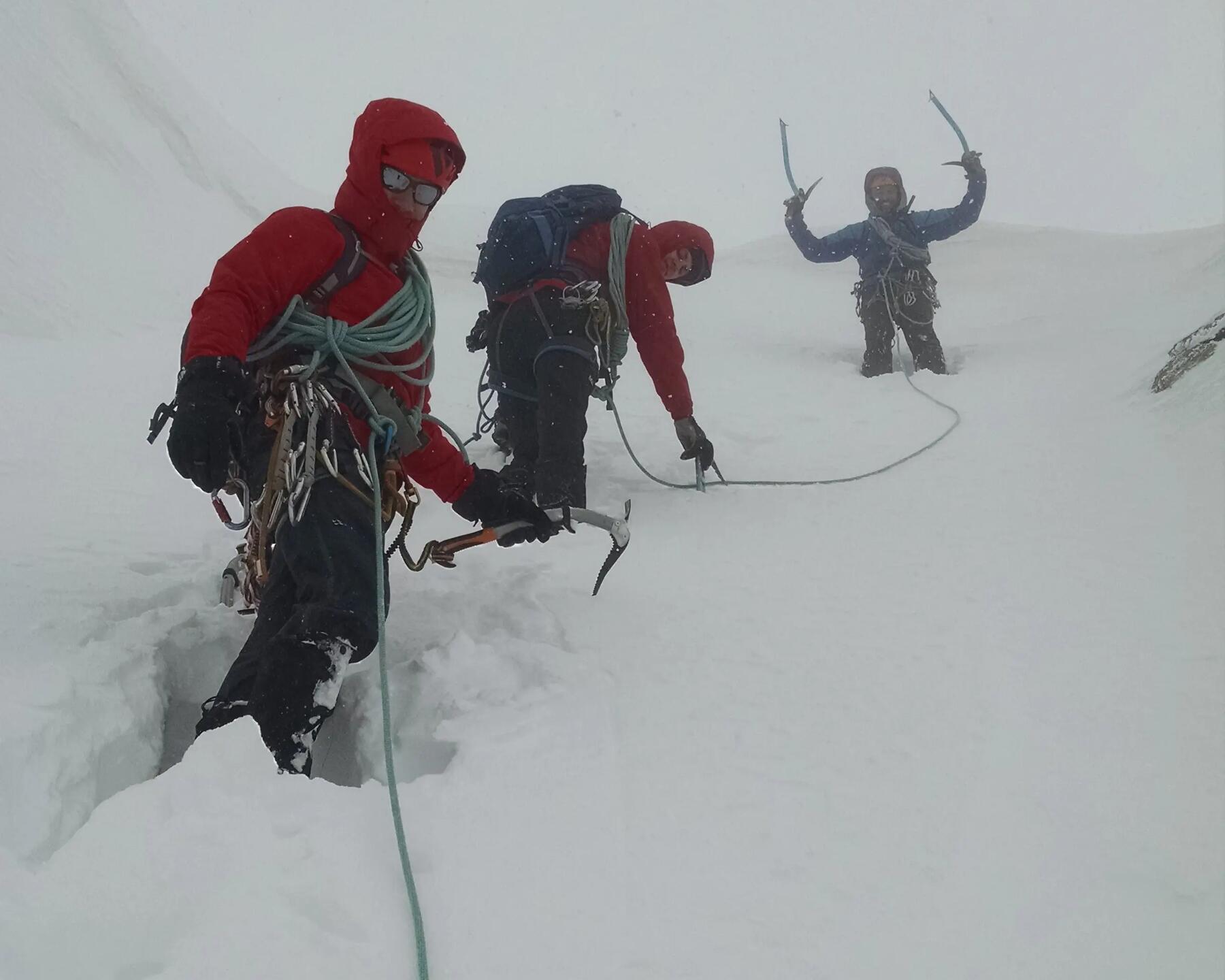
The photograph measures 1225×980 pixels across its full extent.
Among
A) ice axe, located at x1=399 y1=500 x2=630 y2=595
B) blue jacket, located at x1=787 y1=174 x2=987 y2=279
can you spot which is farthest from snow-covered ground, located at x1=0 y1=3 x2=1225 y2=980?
blue jacket, located at x1=787 y1=174 x2=987 y2=279

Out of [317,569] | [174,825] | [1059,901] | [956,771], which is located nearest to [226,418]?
[317,569]

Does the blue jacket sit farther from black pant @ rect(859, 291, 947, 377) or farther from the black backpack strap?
the black backpack strap

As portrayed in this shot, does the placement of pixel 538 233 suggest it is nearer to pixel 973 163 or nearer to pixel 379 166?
pixel 379 166

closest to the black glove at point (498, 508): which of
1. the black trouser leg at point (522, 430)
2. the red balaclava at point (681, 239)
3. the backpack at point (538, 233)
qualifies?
the black trouser leg at point (522, 430)

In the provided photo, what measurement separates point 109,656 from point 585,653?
931 millimetres

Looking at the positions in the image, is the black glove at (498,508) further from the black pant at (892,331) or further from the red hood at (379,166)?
the black pant at (892,331)

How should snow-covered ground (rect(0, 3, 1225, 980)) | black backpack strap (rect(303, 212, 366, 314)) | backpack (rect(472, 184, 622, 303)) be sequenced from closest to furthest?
snow-covered ground (rect(0, 3, 1225, 980))
black backpack strap (rect(303, 212, 366, 314))
backpack (rect(472, 184, 622, 303))

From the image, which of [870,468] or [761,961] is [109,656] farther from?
[870,468]

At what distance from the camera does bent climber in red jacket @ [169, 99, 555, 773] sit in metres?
1.58

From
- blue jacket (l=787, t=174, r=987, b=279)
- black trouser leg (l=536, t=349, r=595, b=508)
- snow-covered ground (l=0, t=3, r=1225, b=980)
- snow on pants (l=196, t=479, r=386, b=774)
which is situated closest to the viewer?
snow-covered ground (l=0, t=3, r=1225, b=980)

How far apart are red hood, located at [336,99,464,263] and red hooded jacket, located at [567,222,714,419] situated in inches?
43.3

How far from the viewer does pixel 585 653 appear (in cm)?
196

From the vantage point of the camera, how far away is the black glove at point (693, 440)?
10.5 feet

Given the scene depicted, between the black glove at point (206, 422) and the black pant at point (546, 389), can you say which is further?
the black pant at point (546, 389)
